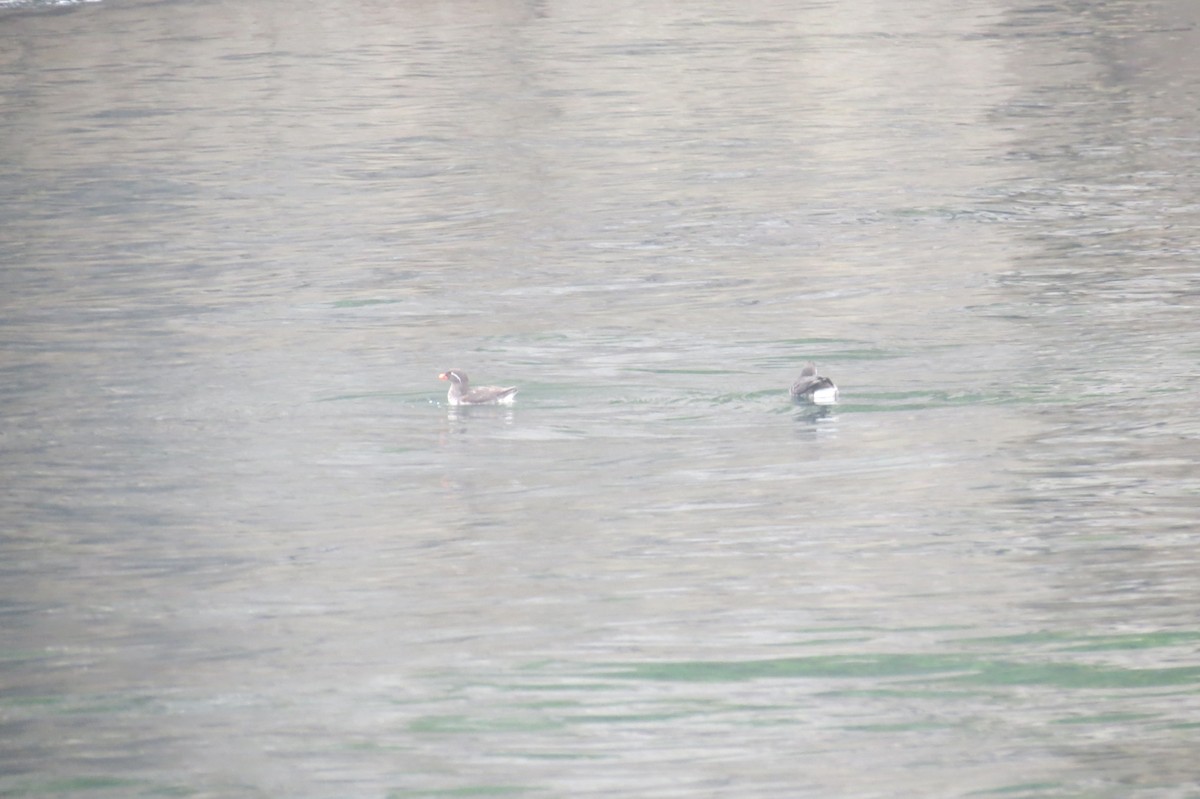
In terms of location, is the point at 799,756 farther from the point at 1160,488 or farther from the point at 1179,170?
the point at 1179,170

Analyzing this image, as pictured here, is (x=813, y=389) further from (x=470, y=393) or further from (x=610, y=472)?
(x=470, y=393)

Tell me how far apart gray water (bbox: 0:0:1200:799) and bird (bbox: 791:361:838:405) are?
5.6 inches

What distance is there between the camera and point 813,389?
13.2 m

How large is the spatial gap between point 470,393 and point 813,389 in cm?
207

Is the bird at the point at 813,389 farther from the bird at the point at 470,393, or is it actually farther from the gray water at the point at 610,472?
the bird at the point at 470,393

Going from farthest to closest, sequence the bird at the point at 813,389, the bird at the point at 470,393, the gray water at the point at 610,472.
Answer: the bird at the point at 470,393
the bird at the point at 813,389
the gray water at the point at 610,472

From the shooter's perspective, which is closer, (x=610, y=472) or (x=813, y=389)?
(x=610, y=472)

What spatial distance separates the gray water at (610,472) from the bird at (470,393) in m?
0.11

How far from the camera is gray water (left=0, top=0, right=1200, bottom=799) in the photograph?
8727 mm

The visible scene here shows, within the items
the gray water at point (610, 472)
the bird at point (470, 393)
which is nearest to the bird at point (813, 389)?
the gray water at point (610, 472)

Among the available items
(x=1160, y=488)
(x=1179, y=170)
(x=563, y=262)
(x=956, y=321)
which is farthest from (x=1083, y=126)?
(x=1160, y=488)

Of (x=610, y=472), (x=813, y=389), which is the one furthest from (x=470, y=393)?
(x=813, y=389)

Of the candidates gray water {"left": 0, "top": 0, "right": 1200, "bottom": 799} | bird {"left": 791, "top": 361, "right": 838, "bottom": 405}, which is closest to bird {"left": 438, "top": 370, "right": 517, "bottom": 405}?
gray water {"left": 0, "top": 0, "right": 1200, "bottom": 799}

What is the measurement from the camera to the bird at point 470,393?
536 inches
